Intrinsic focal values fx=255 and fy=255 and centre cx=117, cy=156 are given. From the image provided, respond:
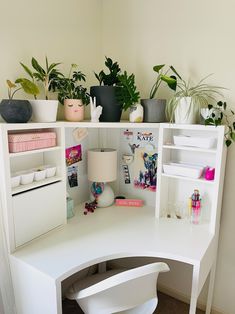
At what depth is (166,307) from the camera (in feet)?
6.15

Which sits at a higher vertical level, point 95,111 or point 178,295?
point 95,111

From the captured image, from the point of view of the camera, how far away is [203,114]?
149 centimetres

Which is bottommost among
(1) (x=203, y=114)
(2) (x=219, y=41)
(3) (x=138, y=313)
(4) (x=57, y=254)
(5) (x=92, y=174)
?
(3) (x=138, y=313)

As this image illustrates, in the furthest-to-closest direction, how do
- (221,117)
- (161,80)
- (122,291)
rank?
1. (161,80)
2. (221,117)
3. (122,291)

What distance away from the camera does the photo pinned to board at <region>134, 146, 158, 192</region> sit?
6.05 ft

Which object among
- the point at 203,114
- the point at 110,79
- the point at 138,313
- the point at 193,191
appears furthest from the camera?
the point at 193,191

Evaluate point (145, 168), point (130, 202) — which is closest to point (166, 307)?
point (130, 202)

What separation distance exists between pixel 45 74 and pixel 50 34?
0.33 meters

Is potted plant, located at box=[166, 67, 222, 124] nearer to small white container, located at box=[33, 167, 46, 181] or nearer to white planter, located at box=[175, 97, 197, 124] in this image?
white planter, located at box=[175, 97, 197, 124]

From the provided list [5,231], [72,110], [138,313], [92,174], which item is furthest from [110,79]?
[138,313]

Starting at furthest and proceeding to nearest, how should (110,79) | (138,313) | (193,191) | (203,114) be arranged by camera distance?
(193,191) < (110,79) < (203,114) < (138,313)

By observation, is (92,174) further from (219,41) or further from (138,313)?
(219,41)

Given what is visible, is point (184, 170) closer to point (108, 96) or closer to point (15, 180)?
point (108, 96)

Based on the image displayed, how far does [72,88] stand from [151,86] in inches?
22.6
